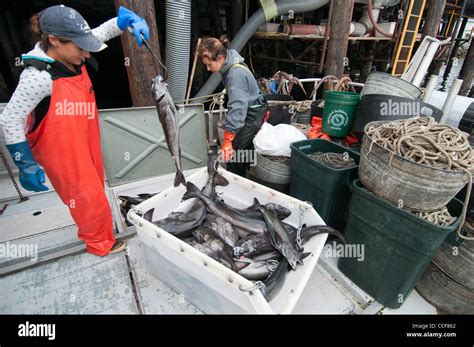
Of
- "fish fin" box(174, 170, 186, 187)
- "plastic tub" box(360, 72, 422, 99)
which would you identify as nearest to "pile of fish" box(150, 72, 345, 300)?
"fish fin" box(174, 170, 186, 187)

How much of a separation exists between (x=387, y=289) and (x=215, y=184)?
2.03 metres

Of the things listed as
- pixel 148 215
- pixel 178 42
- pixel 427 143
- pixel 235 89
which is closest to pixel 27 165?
pixel 148 215

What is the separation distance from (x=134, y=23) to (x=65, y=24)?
0.61 m

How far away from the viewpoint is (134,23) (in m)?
2.30

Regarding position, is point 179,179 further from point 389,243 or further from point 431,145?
point 431,145

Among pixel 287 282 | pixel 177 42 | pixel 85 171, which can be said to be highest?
pixel 177 42

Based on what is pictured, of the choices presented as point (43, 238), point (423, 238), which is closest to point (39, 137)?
point (43, 238)

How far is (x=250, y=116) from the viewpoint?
344 centimetres

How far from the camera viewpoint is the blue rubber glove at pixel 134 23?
2223 millimetres

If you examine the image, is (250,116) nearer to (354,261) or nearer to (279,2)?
(354,261)

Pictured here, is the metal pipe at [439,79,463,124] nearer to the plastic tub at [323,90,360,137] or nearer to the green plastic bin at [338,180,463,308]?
the plastic tub at [323,90,360,137]

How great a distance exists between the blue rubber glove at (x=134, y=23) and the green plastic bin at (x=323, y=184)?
195cm

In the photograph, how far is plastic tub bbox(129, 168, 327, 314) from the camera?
1.64 m

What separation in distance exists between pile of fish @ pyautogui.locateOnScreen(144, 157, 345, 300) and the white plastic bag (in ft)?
2.97
